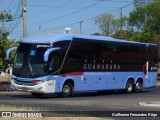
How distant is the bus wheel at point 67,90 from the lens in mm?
26186

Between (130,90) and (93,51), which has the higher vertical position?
(93,51)

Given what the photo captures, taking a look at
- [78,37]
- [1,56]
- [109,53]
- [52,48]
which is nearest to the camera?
[52,48]

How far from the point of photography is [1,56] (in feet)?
113

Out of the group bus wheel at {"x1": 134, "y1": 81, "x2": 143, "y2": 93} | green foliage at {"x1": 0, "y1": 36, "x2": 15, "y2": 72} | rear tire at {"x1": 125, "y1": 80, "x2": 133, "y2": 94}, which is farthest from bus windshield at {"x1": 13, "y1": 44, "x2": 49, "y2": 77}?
bus wheel at {"x1": 134, "y1": 81, "x2": 143, "y2": 93}

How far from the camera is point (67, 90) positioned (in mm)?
26328

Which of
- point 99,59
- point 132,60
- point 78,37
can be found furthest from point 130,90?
point 78,37

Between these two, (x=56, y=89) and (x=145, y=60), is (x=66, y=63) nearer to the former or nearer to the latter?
(x=56, y=89)

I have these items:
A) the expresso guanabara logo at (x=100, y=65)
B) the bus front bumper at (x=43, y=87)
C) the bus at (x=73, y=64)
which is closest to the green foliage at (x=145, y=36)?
the bus at (x=73, y=64)

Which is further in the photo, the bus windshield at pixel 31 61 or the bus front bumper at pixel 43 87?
the bus windshield at pixel 31 61

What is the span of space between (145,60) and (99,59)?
544 centimetres

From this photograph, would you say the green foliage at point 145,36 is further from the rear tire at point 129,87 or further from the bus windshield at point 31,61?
the bus windshield at point 31,61

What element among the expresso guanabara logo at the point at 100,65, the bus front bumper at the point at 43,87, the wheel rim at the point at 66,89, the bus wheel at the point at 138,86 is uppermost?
the expresso guanabara logo at the point at 100,65

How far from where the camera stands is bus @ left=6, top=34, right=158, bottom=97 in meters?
25.1

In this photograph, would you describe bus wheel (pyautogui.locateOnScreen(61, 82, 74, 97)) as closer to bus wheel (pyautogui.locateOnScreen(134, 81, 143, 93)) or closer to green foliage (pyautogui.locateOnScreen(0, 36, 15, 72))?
bus wheel (pyautogui.locateOnScreen(134, 81, 143, 93))
